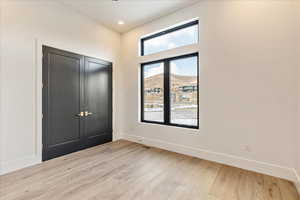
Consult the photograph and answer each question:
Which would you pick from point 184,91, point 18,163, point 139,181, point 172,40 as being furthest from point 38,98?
point 172,40

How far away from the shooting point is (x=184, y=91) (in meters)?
3.49

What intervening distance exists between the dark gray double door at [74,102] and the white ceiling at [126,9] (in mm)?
1080

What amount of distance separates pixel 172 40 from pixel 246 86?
2.03m

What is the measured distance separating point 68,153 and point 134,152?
149cm

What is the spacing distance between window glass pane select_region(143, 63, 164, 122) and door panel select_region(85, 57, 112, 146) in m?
1.06

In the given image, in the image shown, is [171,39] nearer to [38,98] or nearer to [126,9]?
[126,9]

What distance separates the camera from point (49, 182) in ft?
7.09

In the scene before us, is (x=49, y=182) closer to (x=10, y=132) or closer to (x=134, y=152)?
(x=10, y=132)

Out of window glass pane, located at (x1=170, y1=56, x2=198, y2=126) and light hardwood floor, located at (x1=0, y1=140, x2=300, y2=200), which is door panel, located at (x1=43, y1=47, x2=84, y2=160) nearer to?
light hardwood floor, located at (x1=0, y1=140, x2=300, y2=200)

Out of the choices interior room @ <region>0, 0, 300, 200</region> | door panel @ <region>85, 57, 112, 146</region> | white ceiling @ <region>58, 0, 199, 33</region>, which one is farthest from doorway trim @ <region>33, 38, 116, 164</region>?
white ceiling @ <region>58, 0, 199, 33</region>

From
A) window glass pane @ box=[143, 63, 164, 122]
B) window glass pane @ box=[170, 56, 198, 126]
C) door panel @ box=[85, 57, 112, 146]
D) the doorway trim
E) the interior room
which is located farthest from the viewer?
window glass pane @ box=[143, 63, 164, 122]

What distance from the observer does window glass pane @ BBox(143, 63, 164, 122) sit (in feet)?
12.8

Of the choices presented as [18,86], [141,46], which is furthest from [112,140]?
[141,46]

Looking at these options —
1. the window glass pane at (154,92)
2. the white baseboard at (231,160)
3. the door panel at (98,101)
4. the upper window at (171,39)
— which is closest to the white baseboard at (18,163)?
the door panel at (98,101)
